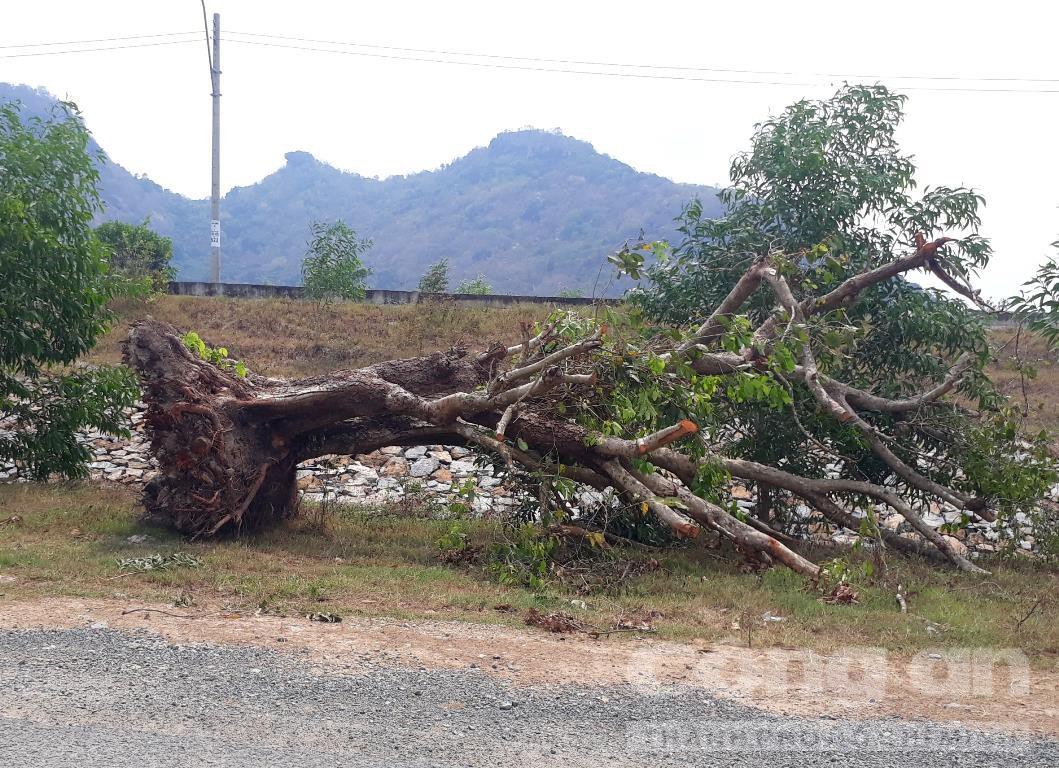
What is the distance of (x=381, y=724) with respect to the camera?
→ 4094mm

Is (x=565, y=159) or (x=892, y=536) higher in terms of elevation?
(x=565, y=159)

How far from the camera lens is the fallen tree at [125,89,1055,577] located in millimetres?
7684

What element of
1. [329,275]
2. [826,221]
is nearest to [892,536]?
[826,221]

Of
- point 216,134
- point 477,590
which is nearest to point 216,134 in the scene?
point 216,134

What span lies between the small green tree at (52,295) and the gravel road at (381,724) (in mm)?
5884

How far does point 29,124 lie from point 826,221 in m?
9.04

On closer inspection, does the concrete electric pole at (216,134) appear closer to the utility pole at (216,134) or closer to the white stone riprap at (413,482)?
the utility pole at (216,134)

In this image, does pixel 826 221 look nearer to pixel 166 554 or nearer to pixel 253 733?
pixel 166 554

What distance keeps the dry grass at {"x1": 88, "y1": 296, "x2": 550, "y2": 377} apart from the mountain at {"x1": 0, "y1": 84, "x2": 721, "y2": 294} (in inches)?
1395

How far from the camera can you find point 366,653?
5008 mm

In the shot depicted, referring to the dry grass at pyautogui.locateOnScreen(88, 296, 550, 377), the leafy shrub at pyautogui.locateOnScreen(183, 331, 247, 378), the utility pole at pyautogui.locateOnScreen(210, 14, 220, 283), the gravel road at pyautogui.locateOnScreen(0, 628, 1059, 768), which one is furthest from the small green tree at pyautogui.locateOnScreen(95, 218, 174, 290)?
the gravel road at pyautogui.locateOnScreen(0, 628, 1059, 768)

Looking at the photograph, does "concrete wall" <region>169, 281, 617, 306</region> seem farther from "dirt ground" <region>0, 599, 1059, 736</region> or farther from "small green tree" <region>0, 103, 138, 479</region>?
"dirt ground" <region>0, 599, 1059, 736</region>

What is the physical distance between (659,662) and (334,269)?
19.5 m

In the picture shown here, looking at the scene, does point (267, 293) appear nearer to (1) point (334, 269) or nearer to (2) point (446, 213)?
(1) point (334, 269)
